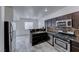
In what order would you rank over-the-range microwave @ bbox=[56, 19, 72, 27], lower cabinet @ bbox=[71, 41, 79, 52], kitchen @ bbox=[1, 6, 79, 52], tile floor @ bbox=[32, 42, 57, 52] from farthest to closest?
tile floor @ bbox=[32, 42, 57, 52]
over-the-range microwave @ bbox=[56, 19, 72, 27]
kitchen @ bbox=[1, 6, 79, 52]
lower cabinet @ bbox=[71, 41, 79, 52]

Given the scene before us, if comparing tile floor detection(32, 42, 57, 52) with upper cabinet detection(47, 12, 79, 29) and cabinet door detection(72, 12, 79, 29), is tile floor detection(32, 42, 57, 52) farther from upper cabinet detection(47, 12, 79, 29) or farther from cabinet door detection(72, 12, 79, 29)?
cabinet door detection(72, 12, 79, 29)

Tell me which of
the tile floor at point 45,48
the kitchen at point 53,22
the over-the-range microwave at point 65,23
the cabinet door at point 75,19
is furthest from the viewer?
the tile floor at point 45,48

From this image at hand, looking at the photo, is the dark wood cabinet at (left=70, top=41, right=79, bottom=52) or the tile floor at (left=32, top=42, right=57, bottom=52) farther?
the tile floor at (left=32, top=42, right=57, bottom=52)

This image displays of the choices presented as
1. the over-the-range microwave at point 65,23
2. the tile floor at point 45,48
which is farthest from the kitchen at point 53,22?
the tile floor at point 45,48

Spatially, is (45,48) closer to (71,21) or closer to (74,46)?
(71,21)

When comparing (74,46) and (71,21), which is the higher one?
(71,21)

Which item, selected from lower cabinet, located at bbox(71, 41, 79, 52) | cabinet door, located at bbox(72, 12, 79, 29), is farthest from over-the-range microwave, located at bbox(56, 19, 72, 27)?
lower cabinet, located at bbox(71, 41, 79, 52)

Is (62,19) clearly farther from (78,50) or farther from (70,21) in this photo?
(78,50)

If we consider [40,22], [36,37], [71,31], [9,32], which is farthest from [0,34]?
[36,37]

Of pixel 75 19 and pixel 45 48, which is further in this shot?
pixel 45 48

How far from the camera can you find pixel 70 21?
341cm

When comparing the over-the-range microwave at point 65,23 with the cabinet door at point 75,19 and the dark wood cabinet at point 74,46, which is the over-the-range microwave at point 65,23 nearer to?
the cabinet door at point 75,19

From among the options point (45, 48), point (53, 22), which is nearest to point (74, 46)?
point (53, 22)
